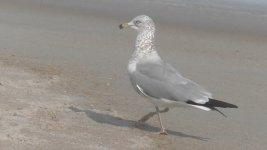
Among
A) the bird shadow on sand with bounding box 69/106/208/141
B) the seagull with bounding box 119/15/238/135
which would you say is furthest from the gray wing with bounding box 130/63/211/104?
the bird shadow on sand with bounding box 69/106/208/141

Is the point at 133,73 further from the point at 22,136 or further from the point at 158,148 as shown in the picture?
the point at 22,136

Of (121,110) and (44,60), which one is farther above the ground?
(121,110)

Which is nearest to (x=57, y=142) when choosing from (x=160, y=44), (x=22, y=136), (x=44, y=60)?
(x=22, y=136)

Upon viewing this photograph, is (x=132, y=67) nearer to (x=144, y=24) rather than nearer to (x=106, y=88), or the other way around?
(x=144, y=24)

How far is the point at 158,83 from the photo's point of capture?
6.99m

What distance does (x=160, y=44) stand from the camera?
13.1m

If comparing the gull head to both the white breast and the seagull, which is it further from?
the white breast

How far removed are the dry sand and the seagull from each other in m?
0.38

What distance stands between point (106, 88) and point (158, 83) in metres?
2.03

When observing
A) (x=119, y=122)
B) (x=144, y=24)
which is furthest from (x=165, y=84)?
(x=144, y=24)

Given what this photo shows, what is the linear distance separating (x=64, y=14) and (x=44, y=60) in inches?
248

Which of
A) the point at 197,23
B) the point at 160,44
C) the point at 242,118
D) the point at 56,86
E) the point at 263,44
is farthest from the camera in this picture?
the point at 197,23

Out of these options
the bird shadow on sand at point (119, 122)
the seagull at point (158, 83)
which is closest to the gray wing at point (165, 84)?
the seagull at point (158, 83)

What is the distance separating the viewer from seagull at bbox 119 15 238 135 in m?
6.69
